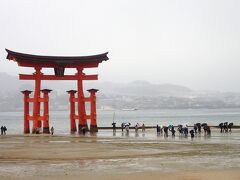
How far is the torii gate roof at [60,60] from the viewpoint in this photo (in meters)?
43.6

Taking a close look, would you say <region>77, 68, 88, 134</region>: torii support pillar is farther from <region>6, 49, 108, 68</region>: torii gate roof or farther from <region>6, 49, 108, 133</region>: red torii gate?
<region>6, 49, 108, 68</region>: torii gate roof

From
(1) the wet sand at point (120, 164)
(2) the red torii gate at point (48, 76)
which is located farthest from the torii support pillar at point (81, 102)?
(1) the wet sand at point (120, 164)

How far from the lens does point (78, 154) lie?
23891 mm

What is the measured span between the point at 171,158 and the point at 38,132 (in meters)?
25.6

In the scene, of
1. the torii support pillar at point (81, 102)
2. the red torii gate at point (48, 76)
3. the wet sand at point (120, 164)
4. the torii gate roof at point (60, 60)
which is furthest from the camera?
the torii support pillar at point (81, 102)

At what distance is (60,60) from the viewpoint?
149 feet

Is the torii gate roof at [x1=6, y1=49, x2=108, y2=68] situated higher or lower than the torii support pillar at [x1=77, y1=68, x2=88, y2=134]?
higher

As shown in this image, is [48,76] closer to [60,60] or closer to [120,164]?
[60,60]

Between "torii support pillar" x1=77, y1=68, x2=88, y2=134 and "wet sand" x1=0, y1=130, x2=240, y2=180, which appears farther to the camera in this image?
"torii support pillar" x1=77, y1=68, x2=88, y2=134

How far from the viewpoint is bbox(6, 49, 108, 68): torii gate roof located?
43.6 m

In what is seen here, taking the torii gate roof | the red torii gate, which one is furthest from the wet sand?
the torii gate roof

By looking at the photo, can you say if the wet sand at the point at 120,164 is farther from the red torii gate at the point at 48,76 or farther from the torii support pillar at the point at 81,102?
the torii support pillar at the point at 81,102

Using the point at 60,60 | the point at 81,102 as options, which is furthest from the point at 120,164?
the point at 81,102

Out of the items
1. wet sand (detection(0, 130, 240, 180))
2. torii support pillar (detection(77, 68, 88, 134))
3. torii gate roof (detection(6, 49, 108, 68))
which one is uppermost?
torii gate roof (detection(6, 49, 108, 68))
